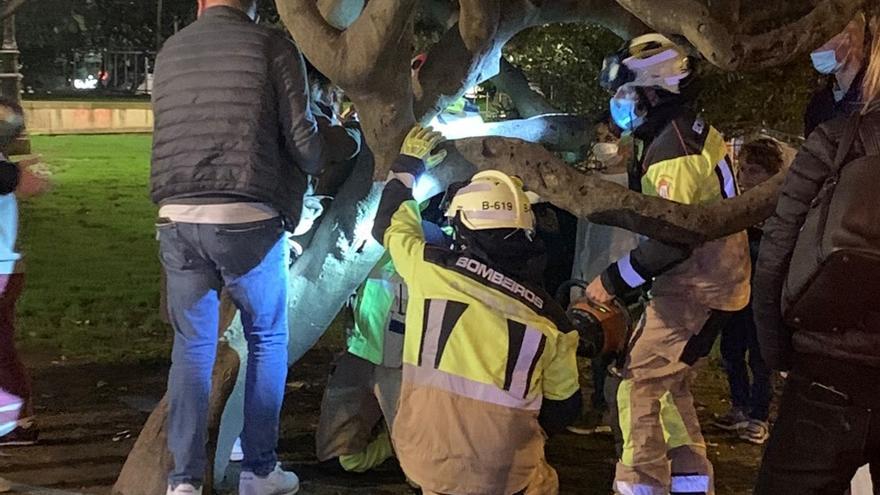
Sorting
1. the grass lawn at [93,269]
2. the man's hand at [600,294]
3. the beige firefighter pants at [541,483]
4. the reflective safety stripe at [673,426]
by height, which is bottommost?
the grass lawn at [93,269]

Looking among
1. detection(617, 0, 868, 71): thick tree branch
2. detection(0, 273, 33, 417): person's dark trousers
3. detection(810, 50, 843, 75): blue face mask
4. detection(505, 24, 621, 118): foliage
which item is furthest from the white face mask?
detection(505, 24, 621, 118): foliage

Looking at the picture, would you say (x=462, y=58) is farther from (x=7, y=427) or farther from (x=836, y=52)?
(x=7, y=427)

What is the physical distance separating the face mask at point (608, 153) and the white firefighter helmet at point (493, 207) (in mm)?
2530

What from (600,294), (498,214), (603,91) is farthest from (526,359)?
(603,91)

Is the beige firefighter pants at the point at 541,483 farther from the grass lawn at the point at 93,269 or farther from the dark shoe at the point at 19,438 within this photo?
the grass lawn at the point at 93,269

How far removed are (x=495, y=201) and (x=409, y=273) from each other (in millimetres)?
407

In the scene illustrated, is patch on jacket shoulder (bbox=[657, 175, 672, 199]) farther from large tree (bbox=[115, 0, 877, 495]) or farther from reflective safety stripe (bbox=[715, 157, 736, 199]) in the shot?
reflective safety stripe (bbox=[715, 157, 736, 199])

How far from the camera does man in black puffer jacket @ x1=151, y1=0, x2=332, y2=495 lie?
4.13 metres

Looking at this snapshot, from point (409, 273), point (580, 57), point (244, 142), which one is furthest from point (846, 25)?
point (580, 57)

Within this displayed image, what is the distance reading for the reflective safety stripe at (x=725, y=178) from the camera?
4.60 m

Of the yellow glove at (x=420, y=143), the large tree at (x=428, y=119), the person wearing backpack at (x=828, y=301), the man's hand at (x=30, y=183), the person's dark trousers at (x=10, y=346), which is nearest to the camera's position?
the person wearing backpack at (x=828, y=301)

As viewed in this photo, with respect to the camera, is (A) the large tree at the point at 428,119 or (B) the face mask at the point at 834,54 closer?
(B) the face mask at the point at 834,54

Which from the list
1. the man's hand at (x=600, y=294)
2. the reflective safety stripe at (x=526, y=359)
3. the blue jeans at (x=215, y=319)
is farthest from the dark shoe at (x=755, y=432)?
the reflective safety stripe at (x=526, y=359)

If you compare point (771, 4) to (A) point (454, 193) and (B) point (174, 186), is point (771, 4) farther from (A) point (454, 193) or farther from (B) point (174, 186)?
(B) point (174, 186)
